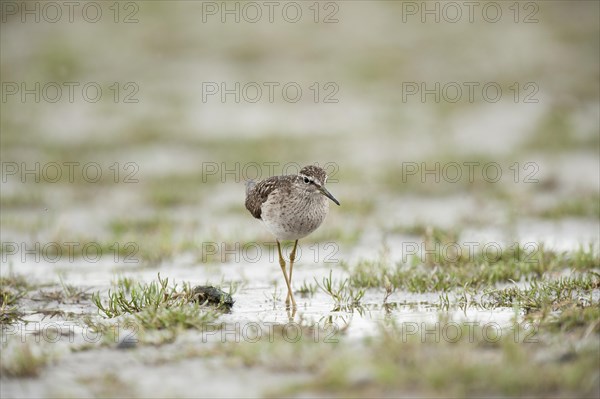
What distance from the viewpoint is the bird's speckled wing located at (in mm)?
8453

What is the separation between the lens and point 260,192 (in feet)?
28.5

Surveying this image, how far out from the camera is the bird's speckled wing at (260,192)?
8453 mm

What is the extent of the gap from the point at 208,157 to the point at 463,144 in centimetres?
610

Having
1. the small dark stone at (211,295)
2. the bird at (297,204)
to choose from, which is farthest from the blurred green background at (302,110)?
the small dark stone at (211,295)

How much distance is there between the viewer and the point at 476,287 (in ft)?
26.1

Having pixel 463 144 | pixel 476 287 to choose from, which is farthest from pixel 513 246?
pixel 463 144
